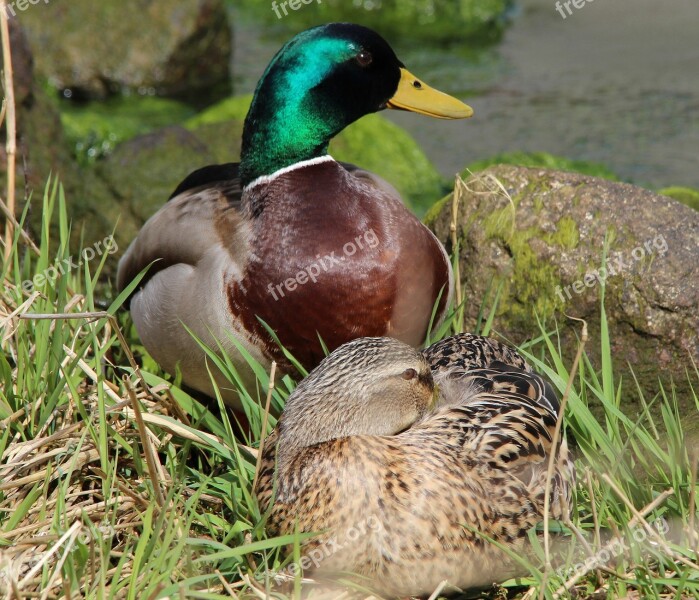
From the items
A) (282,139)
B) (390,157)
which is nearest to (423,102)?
(282,139)

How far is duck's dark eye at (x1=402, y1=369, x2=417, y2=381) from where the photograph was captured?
272cm

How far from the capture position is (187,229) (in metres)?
3.59

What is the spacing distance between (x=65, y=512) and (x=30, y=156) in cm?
Result: 259

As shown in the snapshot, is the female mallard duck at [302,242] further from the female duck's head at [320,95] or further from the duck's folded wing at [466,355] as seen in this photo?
the duck's folded wing at [466,355]

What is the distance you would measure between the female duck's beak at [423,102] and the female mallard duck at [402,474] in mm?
1092

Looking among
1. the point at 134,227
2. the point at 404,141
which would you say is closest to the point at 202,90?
the point at 404,141

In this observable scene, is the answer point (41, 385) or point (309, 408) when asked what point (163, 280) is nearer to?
point (41, 385)

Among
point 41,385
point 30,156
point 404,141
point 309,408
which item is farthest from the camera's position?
point 404,141

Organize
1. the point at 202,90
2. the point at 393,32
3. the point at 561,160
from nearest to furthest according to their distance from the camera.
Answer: the point at 561,160 < the point at 202,90 < the point at 393,32

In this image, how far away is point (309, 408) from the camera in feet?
8.80

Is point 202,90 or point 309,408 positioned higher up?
point 309,408

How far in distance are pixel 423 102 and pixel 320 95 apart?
0.38 m

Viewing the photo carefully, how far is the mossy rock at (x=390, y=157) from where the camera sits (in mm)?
6102

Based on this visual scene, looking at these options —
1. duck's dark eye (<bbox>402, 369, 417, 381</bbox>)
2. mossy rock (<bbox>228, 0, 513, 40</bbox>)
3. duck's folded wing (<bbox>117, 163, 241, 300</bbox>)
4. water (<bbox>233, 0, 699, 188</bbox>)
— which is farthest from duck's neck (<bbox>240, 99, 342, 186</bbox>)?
mossy rock (<bbox>228, 0, 513, 40</bbox>)
